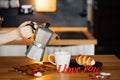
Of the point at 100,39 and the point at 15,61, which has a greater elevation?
the point at 15,61

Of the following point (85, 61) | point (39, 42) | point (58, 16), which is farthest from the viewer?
point (58, 16)

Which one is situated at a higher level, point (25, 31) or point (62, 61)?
point (25, 31)

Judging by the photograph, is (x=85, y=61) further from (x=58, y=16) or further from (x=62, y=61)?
(x=58, y=16)

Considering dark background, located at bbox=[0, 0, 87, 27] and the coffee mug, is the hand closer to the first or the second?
the coffee mug

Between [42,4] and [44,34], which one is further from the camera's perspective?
[42,4]

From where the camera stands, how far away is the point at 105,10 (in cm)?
546

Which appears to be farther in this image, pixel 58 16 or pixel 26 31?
pixel 58 16

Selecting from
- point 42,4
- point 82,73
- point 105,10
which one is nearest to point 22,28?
point 82,73

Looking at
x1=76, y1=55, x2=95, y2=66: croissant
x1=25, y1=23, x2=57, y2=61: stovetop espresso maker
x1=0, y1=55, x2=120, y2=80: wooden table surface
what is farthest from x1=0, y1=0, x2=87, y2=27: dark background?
x1=25, y1=23, x2=57, y2=61: stovetop espresso maker

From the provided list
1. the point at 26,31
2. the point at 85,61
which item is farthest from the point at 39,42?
the point at 85,61

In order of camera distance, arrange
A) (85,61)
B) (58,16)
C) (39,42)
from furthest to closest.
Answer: (58,16), (85,61), (39,42)

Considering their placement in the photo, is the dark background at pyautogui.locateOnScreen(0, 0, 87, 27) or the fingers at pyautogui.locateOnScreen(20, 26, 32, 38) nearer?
the fingers at pyautogui.locateOnScreen(20, 26, 32, 38)

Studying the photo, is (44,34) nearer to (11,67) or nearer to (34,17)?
(11,67)

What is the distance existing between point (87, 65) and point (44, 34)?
0.35 metres
